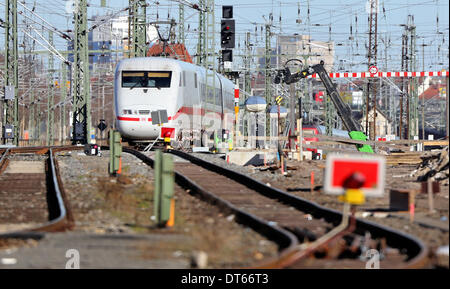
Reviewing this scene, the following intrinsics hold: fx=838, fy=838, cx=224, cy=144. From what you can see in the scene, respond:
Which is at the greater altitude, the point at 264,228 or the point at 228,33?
the point at 228,33

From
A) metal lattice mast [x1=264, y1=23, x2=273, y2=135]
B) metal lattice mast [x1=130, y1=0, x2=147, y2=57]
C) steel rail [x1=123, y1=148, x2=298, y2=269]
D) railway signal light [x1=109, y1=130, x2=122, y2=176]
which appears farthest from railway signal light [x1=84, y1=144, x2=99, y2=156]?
metal lattice mast [x1=264, y1=23, x2=273, y2=135]

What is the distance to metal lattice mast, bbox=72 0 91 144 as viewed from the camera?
129 ft

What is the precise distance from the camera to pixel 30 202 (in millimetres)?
15000

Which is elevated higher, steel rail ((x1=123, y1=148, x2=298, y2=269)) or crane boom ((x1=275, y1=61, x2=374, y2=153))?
crane boom ((x1=275, y1=61, x2=374, y2=153))

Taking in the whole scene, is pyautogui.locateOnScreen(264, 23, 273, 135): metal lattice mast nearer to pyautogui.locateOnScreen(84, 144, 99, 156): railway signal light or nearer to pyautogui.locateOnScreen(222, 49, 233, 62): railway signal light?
pyautogui.locateOnScreen(222, 49, 233, 62): railway signal light

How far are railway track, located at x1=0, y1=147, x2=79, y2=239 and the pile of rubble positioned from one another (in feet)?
25.5

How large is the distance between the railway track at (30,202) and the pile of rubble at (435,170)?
306 inches

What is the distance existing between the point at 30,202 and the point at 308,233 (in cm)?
682

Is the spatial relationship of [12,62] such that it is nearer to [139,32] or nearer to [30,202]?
[139,32]

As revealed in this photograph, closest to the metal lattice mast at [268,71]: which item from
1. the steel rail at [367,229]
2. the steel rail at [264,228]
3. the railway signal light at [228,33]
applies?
the railway signal light at [228,33]

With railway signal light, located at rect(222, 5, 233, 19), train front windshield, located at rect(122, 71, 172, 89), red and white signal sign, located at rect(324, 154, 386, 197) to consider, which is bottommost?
red and white signal sign, located at rect(324, 154, 386, 197)

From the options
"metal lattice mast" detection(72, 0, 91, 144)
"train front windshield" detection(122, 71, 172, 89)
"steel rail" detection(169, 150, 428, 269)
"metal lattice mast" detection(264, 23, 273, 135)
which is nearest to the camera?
"steel rail" detection(169, 150, 428, 269)

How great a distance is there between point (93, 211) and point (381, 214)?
14.4ft

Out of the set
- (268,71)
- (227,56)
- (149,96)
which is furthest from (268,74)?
(149,96)
